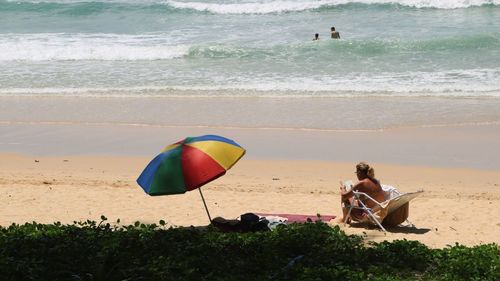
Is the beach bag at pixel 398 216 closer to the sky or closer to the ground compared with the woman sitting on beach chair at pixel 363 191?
closer to the ground

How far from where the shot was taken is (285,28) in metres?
29.4

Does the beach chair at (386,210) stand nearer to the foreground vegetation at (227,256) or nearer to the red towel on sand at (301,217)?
the red towel on sand at (301,217)

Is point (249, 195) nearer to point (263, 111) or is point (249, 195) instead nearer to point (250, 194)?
point (250, 194)

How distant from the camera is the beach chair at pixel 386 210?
402 inches

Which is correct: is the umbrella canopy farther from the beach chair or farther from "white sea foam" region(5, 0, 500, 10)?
"white sea foam" region(5, 0, 500, 10)

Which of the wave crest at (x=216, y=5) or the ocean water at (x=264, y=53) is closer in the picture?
the ocean water at (x=264, y=53)

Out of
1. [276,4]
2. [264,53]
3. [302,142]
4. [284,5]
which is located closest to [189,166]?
[302,142]

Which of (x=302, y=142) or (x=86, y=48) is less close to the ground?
(x=86, y=48)

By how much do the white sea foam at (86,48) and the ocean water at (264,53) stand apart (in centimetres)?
6

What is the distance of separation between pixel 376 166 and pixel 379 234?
344 centimetres

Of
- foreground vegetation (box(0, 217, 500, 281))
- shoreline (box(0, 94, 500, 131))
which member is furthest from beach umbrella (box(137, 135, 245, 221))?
shoreline (box(0, 94, 500, 131))

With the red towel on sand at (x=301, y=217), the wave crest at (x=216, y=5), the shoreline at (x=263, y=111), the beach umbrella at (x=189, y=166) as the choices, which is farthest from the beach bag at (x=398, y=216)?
the wave crest at (x=216, y=5)

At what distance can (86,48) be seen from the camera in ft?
88.3

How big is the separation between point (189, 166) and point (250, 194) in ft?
10.4
